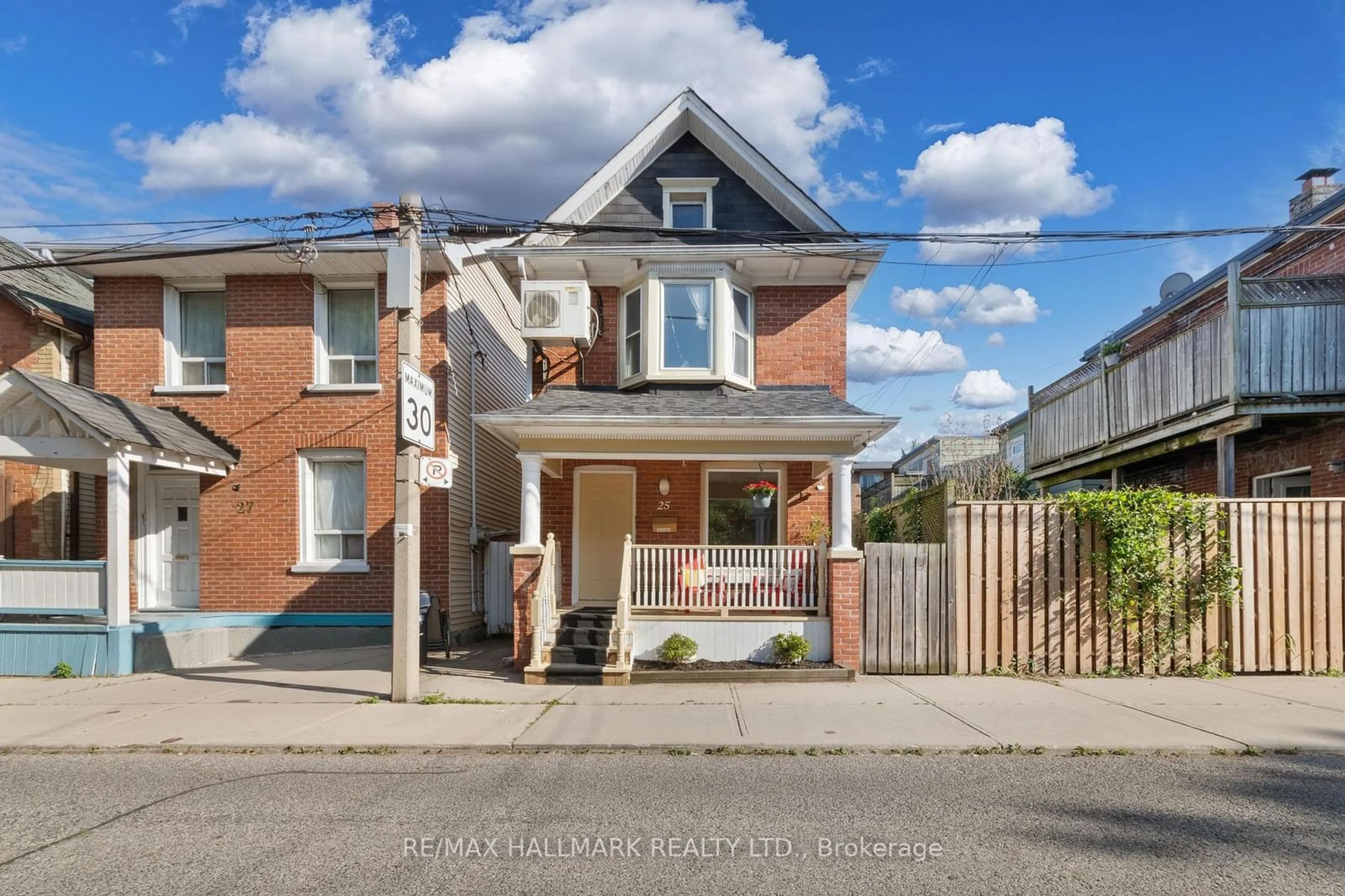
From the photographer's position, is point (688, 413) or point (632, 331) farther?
point (632, 331)

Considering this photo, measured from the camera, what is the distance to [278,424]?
13594 millimetres

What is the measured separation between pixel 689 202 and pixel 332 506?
25.4 feet

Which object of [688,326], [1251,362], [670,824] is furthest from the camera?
[688,326]

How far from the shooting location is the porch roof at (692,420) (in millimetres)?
11023

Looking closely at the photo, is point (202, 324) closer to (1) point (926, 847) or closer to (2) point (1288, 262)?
(1) point (926, 847)

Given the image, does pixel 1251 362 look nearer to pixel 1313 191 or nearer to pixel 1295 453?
pixel 1295 453

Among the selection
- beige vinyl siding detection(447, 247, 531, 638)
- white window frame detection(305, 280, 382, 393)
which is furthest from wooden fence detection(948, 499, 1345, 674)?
white window frame detection(305, 280, 382, 393)

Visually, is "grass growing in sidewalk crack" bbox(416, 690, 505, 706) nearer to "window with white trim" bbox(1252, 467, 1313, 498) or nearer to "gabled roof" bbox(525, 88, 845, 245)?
"gabled roof" bbox(525, 88, 845, 245)

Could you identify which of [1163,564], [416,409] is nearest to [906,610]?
[1163,564]

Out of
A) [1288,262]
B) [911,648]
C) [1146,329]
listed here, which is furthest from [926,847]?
[1146,329]

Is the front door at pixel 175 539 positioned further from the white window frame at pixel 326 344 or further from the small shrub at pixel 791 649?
the small shrub at pixel 791 649

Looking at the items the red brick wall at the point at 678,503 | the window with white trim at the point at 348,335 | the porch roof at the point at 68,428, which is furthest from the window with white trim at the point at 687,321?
the porch roof at the point at 68,428

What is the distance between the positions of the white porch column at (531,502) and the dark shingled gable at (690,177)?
4.33 meters

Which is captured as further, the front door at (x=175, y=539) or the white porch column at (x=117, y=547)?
the front door at (x=175, y=539)
